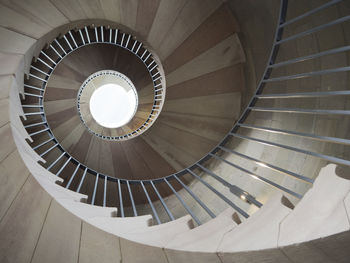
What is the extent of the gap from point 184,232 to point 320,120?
340 cm

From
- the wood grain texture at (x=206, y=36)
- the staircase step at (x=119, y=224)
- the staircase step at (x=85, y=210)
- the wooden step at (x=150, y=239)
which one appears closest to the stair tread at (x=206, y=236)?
the wooden step at (x=150, y=239)

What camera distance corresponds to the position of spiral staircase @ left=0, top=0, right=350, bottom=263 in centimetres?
193

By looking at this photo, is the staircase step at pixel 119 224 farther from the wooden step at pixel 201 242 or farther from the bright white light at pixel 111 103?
the bright white light at pixel 111 103

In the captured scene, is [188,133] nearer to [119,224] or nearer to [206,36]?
[206,36]

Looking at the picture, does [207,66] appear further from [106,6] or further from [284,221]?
[284,221]

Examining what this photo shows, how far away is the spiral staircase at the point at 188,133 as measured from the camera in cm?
193

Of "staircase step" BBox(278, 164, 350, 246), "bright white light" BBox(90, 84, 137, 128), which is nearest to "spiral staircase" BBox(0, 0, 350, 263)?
"staircase step" BBox(278, 164, 350, 246)

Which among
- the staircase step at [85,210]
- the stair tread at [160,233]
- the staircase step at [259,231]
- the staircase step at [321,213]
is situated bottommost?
the staircase step at [85,210]

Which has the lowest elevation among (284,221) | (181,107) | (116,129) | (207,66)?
(116,129)

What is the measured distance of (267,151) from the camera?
5.34 metres

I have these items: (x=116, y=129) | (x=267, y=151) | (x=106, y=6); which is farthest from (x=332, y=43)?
(x=116, y=129)

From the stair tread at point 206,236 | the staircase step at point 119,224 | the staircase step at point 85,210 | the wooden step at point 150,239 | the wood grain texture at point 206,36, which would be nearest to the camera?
the stair tread at point 206,236

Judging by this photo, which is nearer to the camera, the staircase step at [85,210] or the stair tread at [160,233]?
the stair tread at [160,233]

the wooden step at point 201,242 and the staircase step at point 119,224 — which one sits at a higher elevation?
the wooden step at point 201,242
